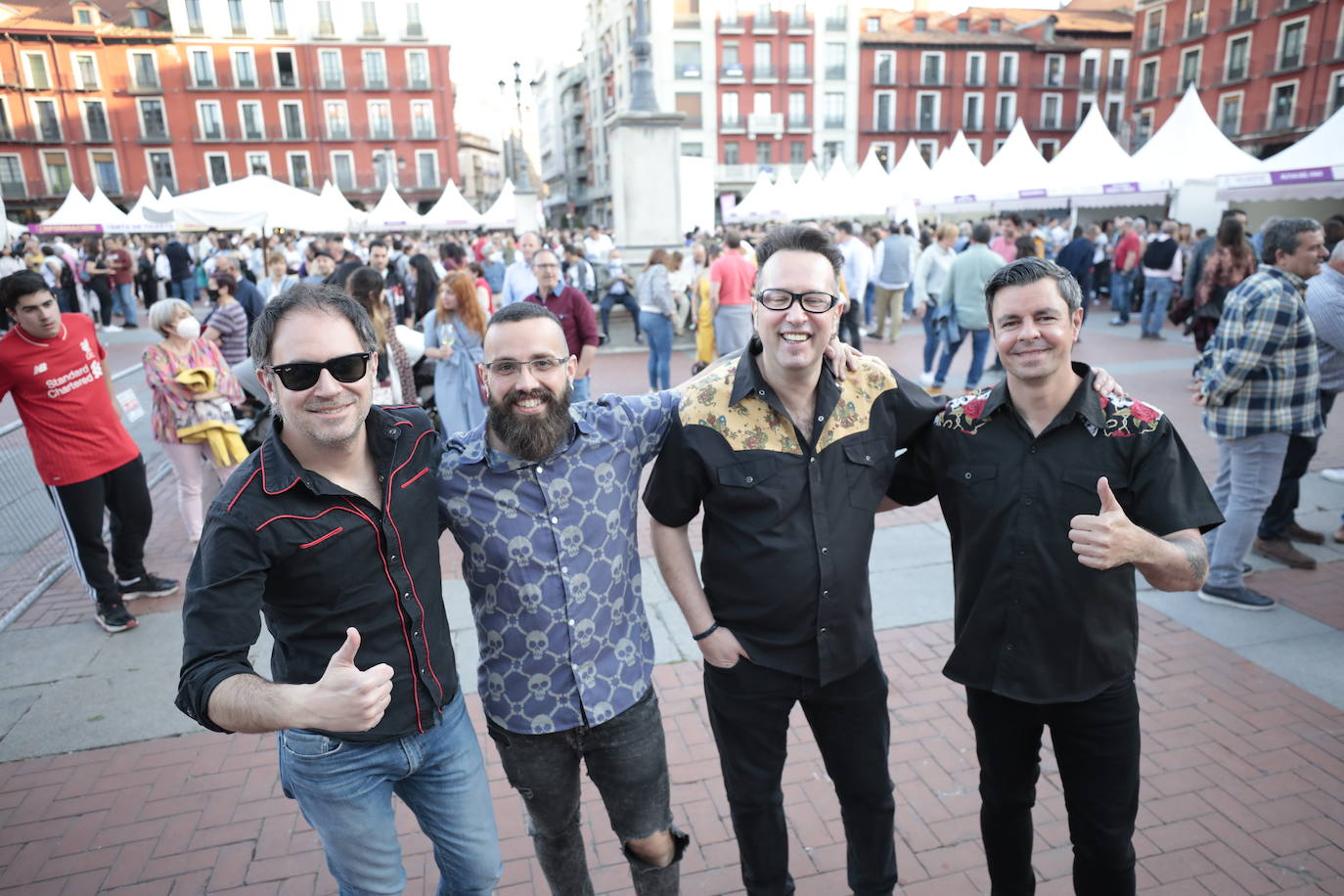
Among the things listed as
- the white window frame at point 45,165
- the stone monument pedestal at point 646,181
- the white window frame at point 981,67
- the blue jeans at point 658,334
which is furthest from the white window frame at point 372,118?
the blue jeans at point 658,334

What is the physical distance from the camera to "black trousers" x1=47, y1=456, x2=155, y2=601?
439cm

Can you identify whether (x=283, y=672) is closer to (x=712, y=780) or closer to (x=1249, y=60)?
(x=712, y=780)

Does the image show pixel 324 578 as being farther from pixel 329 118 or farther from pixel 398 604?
pixel 329 118

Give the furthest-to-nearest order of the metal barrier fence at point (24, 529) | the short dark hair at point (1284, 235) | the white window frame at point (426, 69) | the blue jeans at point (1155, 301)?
the white window frame at point (426, 69) < the blue jeans at point (1155, 301) < the metal barrier fence at point (24, 529) < the short dark hair at point (1284, 235)

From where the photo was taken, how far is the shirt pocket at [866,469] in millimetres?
2326

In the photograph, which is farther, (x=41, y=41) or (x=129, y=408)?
(x=41, y=41)

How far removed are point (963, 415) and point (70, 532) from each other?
475 centimetres

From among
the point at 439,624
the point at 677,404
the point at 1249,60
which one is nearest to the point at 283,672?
the point at 439,624

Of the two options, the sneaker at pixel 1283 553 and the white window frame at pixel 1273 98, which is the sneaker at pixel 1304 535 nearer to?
the sneaker at pixel 1283 553

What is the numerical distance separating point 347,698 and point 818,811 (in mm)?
2154

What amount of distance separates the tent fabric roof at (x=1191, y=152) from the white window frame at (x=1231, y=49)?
92.5 ft

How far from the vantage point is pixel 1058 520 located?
A: 85.1 inches

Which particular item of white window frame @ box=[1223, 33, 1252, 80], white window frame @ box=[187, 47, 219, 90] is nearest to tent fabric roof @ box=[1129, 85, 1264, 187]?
white window frame @ box=[1223, 33, 1252, 80]

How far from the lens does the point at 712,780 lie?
328 cm
